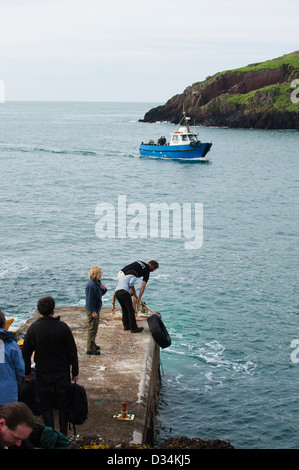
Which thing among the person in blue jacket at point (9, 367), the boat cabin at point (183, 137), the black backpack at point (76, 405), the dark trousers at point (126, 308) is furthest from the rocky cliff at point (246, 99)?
the person in blue jacket at point (9, 367)

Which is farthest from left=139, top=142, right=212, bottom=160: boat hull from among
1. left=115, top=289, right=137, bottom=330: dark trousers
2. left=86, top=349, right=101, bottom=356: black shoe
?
left=86, top=349, right=101, bottom=356: black shoe

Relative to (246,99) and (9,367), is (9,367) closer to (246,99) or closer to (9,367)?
(9,367)

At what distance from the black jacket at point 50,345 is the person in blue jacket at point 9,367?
0.28 meters

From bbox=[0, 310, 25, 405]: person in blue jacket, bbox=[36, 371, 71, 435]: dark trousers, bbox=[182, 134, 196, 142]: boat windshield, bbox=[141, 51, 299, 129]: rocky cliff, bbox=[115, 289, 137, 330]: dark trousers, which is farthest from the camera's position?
bbox=[141, 51, 299, 129]: rocky cliff

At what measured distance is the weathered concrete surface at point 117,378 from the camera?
26.2 feet

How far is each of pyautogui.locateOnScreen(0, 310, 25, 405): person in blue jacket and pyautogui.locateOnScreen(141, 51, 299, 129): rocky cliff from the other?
107316mm

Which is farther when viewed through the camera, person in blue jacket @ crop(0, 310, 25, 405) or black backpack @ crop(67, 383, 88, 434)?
black backpack @ crop(67, 383, 88, 434)

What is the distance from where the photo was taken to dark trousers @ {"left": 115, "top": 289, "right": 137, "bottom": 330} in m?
10.8

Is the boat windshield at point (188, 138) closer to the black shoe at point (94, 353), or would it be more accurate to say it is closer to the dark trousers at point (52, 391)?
the black shoe at point (94, 353)

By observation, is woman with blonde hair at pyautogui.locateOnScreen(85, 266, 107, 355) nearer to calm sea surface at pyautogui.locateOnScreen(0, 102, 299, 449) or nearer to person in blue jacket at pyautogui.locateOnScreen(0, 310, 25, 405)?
person in blue jacket at pyautogui.locateOnScreen(0, 310, 25, 405)

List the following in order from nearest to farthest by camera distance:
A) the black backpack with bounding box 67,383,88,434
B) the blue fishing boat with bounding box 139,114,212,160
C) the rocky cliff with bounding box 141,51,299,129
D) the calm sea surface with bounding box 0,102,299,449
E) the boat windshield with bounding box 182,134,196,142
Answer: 1. the black backpack with bounding box 67,383,88,434
2. the calm sea surface with bounding box 0,102,299,449
3. the blue fishing boat with bounding box 139,114,212,160
4. the boat windshield with bounding box 182,134,196,142
5. the rocky cliff with bounding box 141,51,299,129

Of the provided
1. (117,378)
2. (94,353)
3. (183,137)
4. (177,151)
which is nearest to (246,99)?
(177,151)
